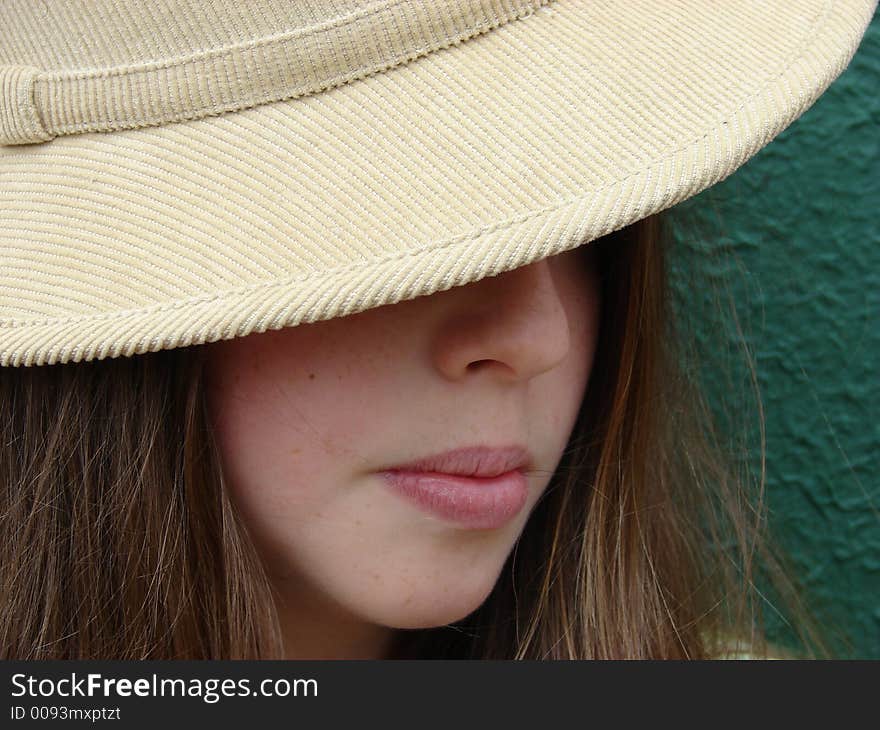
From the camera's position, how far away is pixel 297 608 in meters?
0.97

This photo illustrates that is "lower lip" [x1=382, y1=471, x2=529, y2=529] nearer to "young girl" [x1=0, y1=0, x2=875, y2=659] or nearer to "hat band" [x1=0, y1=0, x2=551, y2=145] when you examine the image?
"young girl" [x1=0, y1=0, x2=875, y2=659]

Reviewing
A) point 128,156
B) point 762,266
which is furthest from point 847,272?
point 128,156

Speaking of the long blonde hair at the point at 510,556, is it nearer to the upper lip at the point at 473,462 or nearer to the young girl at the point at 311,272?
the young girl at the point at 311,272

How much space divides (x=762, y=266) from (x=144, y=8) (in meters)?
0.85

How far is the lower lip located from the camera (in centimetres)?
80

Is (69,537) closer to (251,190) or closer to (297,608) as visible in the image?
(297,608)

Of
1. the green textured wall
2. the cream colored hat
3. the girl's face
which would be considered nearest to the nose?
the girl's face

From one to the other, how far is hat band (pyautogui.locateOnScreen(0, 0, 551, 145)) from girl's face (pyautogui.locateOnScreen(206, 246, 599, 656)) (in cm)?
17

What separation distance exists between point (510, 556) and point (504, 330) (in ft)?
1.52

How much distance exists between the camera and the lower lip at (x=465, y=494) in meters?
0.80

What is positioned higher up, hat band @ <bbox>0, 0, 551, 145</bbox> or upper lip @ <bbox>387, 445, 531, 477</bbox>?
hat band @ <bbox>0, 0, 551, 145</bbox>

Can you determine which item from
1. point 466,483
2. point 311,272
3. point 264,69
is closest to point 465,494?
point 466,483

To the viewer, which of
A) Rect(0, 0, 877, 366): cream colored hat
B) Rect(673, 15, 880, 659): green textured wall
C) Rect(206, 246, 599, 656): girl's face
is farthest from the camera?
Rect(673, 15, 880, 659): green textured wall

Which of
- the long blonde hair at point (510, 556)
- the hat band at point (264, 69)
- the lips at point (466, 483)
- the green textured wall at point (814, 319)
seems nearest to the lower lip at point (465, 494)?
the lips at point (466, 483)
